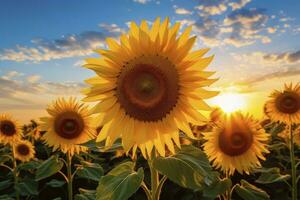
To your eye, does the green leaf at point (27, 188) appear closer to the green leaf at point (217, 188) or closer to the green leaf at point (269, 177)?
the green leaf at point (269, 177)

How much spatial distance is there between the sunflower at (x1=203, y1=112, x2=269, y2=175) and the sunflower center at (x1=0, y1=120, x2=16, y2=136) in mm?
6870

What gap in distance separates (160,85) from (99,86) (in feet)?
1.85

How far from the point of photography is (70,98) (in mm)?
6801

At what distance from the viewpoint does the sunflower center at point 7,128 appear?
424 inches

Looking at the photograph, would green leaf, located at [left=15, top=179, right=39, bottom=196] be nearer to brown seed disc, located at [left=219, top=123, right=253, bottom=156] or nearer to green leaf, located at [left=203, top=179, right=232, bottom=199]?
brown seed disc, located at [left=219, top=123, right=253, bottom=156]

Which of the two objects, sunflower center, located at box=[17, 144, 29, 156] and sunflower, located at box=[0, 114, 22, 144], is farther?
sunflower center, located at box=[17, 144, 29, 156]

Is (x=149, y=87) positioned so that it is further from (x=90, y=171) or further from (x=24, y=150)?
(x=24, y=150)

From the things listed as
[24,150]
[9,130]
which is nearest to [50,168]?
[9,130]

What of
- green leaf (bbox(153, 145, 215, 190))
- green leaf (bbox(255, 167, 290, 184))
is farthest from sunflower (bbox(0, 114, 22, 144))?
green leaf (bbox(153, 145, 215, 190))

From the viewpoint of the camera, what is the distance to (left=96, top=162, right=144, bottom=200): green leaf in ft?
9.48

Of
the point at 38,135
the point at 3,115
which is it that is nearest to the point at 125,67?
the point at 3,115

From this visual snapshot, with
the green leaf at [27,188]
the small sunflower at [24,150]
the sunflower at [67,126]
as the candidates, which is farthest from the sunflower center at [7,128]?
the sunflower at [67,126]

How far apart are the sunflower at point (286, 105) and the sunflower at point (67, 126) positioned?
151 inches

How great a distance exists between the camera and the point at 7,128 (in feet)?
35.6
